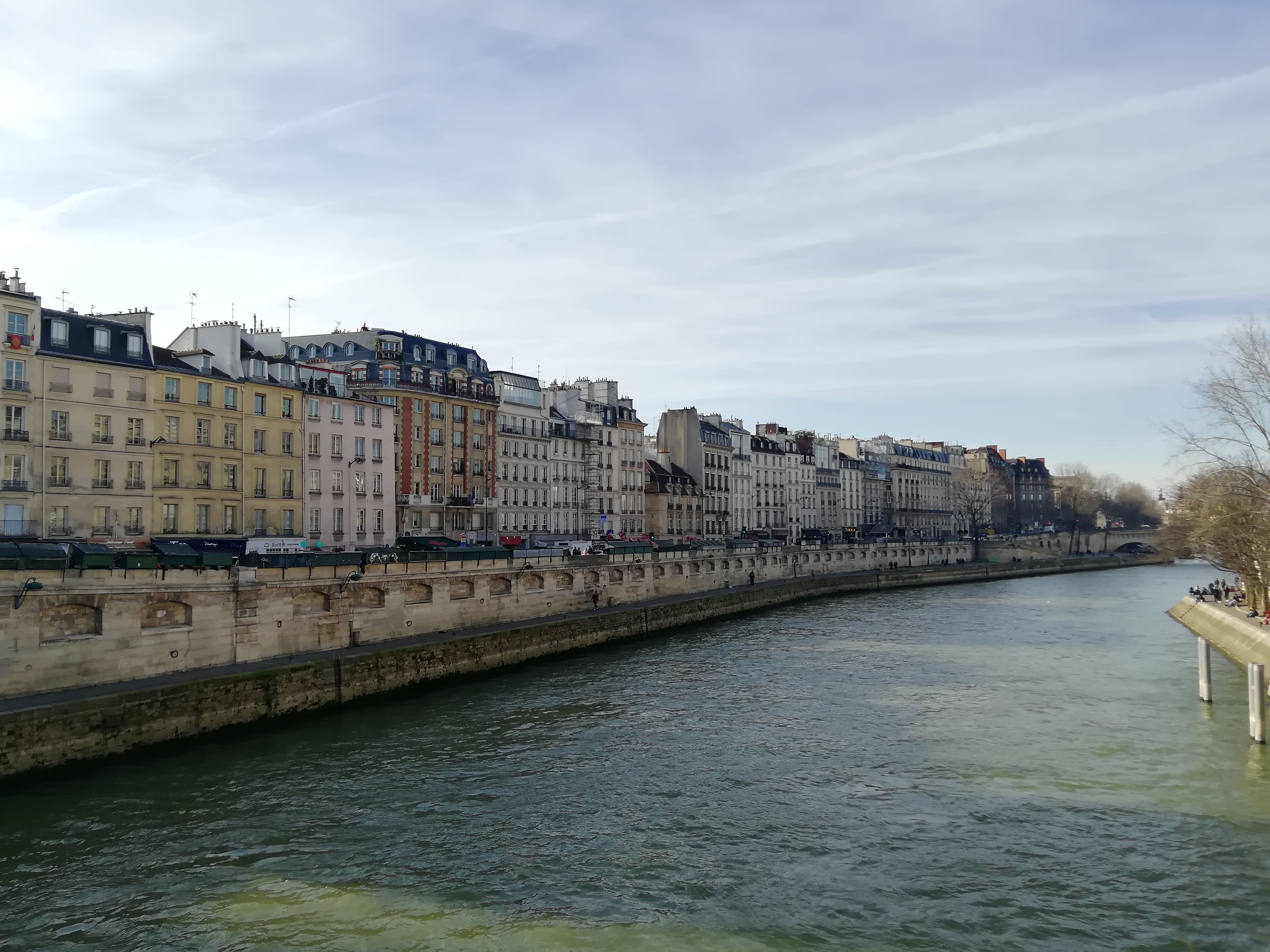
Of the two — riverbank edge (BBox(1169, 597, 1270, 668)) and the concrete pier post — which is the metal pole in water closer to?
riverbank edge (BBox(1169, 597, 1270, 668))

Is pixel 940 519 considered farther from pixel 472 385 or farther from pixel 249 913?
pixel 249 913

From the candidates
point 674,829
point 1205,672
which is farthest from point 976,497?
point 674,829

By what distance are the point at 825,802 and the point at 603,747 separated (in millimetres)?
7043

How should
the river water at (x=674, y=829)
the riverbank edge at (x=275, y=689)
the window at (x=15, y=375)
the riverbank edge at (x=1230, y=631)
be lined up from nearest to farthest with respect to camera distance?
the river water at (x=674, y=829)
the riverbank edge at (x=275, y=689)
the riverbank edge at (x=1230, y=631)
the window at (x=15, y=375)

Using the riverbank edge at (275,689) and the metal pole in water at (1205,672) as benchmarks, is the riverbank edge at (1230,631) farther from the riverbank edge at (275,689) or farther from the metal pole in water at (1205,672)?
the riverbank edge at (275,689)

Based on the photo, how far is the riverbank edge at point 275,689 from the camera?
2278 centimetres

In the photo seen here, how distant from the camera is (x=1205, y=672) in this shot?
31.9 meters

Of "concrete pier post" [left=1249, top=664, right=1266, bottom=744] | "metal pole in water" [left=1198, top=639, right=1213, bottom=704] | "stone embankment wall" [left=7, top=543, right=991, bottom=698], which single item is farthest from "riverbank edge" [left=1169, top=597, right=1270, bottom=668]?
"stone embankment wall" [left=7, top=543, right=991, bottom=698]

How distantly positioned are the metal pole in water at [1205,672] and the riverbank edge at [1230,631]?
1322 mm

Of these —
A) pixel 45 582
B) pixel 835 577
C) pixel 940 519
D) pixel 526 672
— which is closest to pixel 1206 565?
pixel 940 519

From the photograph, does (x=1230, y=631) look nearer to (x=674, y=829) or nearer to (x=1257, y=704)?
(x=1257, y=704)

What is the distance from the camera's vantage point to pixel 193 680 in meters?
26.9

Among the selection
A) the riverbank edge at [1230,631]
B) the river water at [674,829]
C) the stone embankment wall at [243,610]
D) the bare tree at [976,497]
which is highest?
the bare tree at [976,497]

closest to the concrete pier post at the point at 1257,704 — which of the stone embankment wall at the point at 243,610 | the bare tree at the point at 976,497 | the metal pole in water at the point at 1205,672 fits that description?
the metal pole in water at the point at 1205,672
